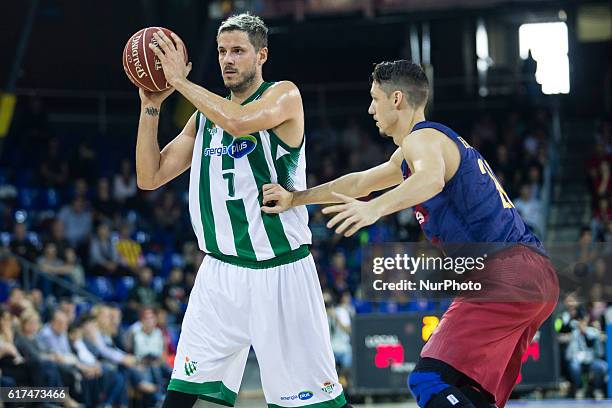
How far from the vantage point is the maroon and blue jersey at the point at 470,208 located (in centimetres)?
473

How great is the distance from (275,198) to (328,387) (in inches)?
38.7

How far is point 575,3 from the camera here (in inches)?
730

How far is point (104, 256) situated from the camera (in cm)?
1530

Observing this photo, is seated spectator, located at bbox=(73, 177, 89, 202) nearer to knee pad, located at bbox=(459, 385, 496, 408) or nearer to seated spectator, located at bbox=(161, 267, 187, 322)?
seated spectator, located at bbox=(161, 267, 187, 322)

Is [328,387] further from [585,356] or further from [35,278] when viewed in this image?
[35,278]

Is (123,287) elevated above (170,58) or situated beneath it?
situated beneath

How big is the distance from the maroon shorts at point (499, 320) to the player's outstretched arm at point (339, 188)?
2.72ft

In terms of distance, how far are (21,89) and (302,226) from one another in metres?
15.0

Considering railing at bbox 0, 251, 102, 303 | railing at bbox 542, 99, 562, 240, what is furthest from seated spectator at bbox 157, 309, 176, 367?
railing at bbox 542, 99, 562, 240

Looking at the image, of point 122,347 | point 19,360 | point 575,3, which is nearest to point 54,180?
point 122,347

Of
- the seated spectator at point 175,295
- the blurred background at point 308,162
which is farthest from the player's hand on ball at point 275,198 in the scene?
the seated spectator at point 175,295

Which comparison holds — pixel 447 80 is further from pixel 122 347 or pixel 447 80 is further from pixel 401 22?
pixel 122 347

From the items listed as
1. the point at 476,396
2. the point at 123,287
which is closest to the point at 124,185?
the point at 123,287

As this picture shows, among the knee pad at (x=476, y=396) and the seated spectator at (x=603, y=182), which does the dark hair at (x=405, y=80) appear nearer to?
the knee pad at (x=476, y=396)
